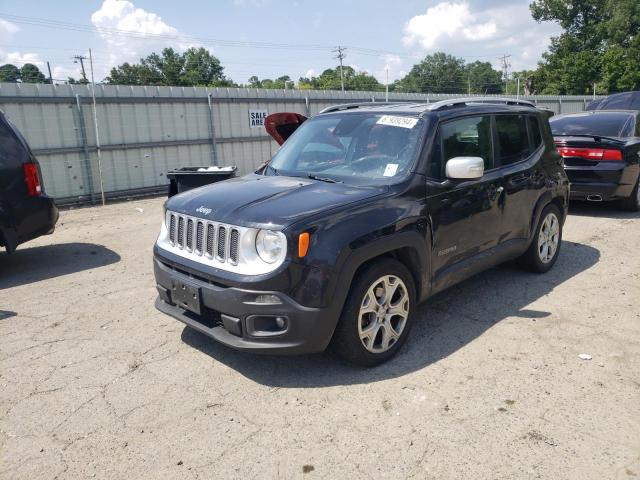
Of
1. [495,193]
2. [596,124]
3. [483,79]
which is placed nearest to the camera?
[495,193]

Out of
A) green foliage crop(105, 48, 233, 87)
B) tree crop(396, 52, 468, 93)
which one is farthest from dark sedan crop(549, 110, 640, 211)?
tree crop(396, 52, 468, 93)

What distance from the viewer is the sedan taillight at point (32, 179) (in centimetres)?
606

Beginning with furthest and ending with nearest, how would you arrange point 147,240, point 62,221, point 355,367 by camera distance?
point 62,221
point 147,240
point 355,367

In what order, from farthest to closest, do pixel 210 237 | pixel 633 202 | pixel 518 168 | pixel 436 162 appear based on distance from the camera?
pixel 633 202
pixel 518 168
pixel 436 162
pixel 210 237

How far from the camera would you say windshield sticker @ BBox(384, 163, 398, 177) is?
12.8ft

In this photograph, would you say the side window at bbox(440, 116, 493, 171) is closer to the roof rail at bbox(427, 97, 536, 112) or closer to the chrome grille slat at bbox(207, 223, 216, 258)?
the roof rail at bbox(427, 97, 536, 112)

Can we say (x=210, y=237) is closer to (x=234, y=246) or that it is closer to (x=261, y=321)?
(x=234, y=246)

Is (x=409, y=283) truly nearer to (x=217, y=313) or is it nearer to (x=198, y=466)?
(x=217, y=313)

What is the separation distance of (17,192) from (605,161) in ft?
26.9

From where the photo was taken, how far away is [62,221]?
9617mm

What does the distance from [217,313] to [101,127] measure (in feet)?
32.1

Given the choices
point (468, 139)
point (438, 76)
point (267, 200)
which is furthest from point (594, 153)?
point (438, 76)

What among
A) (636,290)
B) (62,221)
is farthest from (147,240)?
(636,290)

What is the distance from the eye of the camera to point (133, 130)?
12305 millimetres
